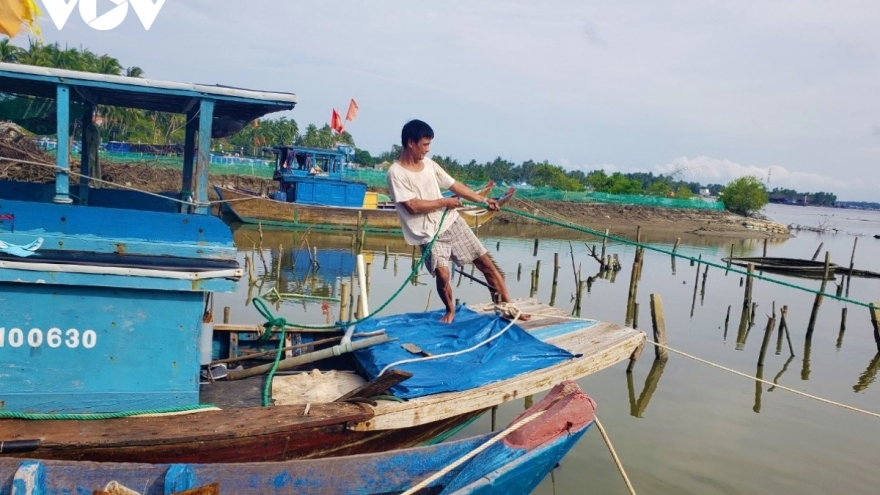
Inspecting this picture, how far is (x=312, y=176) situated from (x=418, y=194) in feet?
71.8

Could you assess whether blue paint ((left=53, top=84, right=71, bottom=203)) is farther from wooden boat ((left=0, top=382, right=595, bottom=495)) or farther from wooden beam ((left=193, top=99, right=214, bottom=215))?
wooden boat ((left=0, top=382, right=595, bottom=495))

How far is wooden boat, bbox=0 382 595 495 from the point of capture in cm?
324

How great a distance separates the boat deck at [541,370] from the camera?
412 centimetres

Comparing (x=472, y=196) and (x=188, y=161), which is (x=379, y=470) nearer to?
(x=472, y=196)

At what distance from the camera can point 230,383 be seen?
4.75m

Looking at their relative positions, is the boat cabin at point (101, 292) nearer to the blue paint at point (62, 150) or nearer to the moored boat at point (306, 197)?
the blue paint at point (62, 150)

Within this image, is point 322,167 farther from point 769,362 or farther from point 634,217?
point 634,217

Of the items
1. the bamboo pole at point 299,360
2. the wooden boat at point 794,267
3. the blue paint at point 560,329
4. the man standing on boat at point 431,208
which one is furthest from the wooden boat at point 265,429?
the wooden boat at point 794,267

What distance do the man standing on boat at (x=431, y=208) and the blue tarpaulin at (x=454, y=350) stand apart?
375 mm

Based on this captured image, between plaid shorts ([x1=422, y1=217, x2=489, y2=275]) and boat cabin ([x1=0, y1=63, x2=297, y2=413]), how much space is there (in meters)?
1.99

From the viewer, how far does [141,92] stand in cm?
426

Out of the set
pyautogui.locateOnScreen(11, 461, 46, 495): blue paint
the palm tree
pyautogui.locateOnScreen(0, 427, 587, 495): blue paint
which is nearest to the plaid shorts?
pyautogui.locateOnScreen(0, 427, 587, 495): blue paint

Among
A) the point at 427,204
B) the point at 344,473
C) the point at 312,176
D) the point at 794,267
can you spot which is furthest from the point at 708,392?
the point at 312,176

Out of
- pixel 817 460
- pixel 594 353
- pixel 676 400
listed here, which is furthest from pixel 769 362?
pixel 594 353
